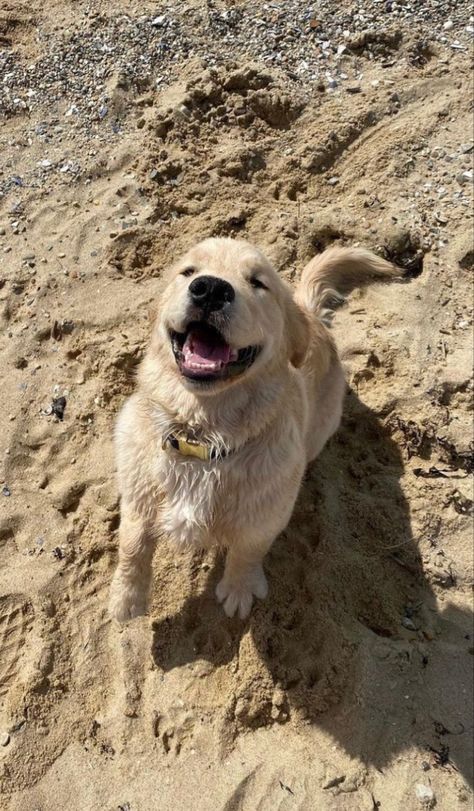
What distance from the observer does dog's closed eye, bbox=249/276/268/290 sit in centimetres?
232

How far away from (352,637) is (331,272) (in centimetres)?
221

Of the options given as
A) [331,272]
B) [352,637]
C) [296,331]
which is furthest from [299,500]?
[331,272]

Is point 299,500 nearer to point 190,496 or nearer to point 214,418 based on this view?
point 190,496

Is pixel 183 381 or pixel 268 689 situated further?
pixel 268 689

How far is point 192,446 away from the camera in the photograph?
2.29 metres

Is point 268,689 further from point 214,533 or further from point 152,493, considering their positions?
point 152,493

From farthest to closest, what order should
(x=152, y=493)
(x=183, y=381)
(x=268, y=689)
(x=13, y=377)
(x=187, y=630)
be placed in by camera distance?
(x=13, y=377)
(x=187, y=630)
(x=268, y=689)
(x=152, y=493)
(x=183, y=381)

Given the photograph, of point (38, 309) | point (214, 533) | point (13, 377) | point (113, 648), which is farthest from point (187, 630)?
point (38, 309)

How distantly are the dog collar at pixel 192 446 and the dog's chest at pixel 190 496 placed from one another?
0.05m

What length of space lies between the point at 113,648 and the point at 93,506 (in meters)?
0.80

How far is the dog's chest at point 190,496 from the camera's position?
7.78ft

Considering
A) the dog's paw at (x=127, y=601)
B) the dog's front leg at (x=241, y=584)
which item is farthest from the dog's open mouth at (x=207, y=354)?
the dog's paw at (x=127, y=601)

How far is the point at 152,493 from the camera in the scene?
251 centimetres

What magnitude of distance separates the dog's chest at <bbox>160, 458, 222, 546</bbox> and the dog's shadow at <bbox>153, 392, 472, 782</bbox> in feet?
2.40
